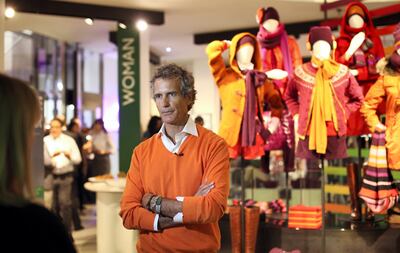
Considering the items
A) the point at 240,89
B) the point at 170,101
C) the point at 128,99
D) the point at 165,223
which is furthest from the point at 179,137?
the point at 128,99

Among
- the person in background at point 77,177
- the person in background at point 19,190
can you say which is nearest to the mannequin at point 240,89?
the person in background at point 19,190

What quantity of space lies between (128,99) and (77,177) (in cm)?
156

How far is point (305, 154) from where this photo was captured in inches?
176

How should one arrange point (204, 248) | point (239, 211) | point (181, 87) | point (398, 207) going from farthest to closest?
point (398, 207) → point (239, 211) → point (181, 87) → point (204, 248)

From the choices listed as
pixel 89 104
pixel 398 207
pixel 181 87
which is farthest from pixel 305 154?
pixel 89 104

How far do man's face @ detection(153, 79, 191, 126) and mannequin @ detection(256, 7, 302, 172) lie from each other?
2.64 metres

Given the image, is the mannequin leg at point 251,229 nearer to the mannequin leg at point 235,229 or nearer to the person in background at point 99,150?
the mannequin leg at point 235,229

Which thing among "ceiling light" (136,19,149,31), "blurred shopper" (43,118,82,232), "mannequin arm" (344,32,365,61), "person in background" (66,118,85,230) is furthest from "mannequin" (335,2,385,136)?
"person in background" (66,118,85,230)

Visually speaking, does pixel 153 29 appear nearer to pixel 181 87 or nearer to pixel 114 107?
pixel 114 107

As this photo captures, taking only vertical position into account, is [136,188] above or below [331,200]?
above

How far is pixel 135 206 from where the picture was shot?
230cm

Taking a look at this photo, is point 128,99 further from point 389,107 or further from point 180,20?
point 389,107

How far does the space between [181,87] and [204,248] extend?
26.5 inches

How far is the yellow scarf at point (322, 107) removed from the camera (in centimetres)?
427
